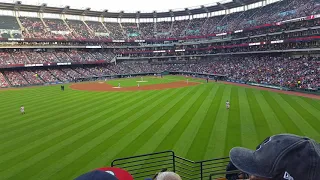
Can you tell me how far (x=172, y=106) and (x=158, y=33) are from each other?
81.8 meters

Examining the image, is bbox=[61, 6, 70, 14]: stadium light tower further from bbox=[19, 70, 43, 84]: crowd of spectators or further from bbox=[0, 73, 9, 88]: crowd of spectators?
bbox=[0, 73, 9, 88]: crowd of spectators

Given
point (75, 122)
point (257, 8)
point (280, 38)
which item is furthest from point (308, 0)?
point (75, 122)

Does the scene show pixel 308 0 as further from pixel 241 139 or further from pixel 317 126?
pixel 241 139

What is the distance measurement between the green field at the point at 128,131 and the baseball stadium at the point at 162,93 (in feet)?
0.37

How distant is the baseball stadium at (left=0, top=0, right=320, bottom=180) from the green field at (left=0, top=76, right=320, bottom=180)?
113 millimetres

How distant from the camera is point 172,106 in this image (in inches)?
1166

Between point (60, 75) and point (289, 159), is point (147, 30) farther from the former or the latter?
point (289, 159)

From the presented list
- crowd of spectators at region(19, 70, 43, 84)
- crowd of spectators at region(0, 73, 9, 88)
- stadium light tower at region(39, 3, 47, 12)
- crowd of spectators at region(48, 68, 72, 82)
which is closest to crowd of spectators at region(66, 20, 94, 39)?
stadium light tower at region(39, 3, 47, 12)

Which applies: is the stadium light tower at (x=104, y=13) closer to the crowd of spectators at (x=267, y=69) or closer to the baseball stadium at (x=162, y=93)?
the baseball stadium at (x=162, y=93)

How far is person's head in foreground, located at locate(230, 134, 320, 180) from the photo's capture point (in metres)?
2.18

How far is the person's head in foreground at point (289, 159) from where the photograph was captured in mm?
2178

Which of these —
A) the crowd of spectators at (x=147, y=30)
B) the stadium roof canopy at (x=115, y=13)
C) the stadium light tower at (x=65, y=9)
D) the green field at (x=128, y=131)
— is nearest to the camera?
the green field at (x=128, y=131)

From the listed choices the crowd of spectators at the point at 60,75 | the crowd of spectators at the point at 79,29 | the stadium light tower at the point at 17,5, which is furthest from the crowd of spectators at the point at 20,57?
the crowd of spectators at the point at 79,29

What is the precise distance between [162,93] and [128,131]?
22441 mm
